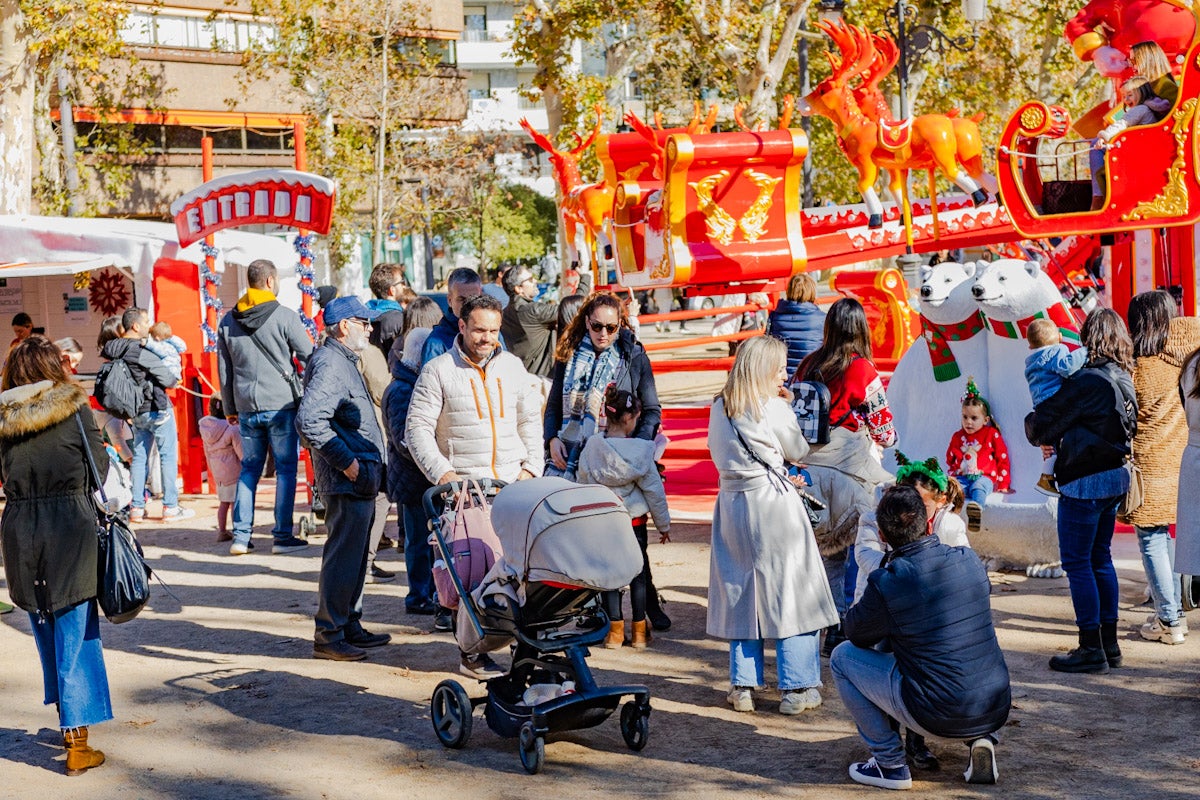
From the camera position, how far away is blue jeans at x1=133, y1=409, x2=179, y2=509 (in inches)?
464

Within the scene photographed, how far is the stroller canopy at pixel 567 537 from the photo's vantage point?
18.1ft

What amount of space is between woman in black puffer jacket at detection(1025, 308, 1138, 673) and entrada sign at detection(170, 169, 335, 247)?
743 cm

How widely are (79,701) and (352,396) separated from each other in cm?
211

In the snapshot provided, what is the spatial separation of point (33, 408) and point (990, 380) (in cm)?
536

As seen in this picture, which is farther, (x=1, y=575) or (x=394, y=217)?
(x=394, y=217)

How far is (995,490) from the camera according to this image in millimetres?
8547

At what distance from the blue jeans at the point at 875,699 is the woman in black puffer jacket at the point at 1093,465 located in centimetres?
168

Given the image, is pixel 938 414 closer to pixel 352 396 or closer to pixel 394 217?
pixel 352 396

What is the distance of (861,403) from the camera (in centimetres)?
716

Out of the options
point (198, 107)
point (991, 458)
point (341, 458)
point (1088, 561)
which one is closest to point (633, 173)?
point (991, 458)

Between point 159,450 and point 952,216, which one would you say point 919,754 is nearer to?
point 952,216

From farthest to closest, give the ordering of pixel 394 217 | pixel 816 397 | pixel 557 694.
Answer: pixel 394 217 → pixel 816 397 → pixel 557 694

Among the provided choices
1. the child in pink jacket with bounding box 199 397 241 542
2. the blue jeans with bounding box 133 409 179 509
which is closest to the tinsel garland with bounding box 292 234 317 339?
the blue jeans with bounding box 133 409 179 509

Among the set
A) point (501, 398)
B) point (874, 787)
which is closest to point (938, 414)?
point (501, 398)
